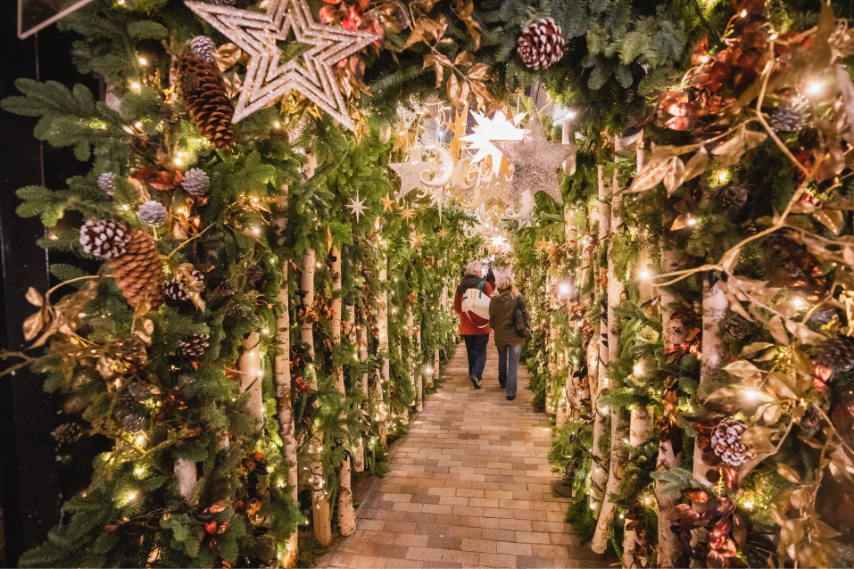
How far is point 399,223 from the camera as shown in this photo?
5234mm

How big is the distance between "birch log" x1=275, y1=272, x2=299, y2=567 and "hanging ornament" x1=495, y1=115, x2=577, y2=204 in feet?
6.35

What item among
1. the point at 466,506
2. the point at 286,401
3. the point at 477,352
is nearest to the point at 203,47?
Result: the point at 286,401

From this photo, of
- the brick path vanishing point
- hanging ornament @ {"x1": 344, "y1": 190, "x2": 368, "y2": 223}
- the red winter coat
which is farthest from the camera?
the red winter coat

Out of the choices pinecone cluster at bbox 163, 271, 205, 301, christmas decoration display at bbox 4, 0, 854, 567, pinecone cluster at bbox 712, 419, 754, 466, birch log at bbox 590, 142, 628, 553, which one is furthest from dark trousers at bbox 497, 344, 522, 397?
pinecone cluster at bbox 163, 271, 205, 301

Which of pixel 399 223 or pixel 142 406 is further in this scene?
pixel 399 223

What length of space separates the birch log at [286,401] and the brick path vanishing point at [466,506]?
88 centimetres

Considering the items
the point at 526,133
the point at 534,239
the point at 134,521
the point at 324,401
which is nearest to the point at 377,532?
the point at 324,401

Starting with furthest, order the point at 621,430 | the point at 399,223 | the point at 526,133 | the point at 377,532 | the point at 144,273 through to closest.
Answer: the point at 399,223, the point at 377,532, the point at 526,133, the point at 621,430, the point at 144,273

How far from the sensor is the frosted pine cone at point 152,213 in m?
1.55

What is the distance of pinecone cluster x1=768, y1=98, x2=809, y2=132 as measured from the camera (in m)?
1.40

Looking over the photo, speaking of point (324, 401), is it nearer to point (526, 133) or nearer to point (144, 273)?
point (144, 273)

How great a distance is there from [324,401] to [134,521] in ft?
4.77

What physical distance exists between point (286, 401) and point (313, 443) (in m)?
0.60

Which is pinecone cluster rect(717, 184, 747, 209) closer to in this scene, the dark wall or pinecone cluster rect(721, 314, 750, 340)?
pinecone cluster rect(721, 314, 750, 340)
